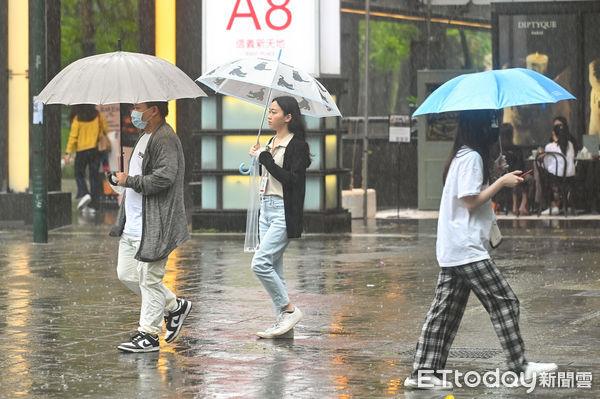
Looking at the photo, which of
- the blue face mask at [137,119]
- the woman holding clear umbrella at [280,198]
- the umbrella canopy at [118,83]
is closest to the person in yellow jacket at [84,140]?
the umbrella canopy at [118,83]

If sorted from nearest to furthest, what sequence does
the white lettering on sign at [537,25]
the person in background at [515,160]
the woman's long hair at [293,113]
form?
1. the woman's long hair at [293,113]
2. the person in background at [515,160]
3. the white lettering on sign at [537,25]

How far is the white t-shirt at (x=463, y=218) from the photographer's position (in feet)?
23.4

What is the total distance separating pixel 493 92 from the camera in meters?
7.25

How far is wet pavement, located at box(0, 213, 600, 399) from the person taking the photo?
7.36m

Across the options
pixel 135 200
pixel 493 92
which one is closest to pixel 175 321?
pixel 135 200

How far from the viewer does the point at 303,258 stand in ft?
49.3

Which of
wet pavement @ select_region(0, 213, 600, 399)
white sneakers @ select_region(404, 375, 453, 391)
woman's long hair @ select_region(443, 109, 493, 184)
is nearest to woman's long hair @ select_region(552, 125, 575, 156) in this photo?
wet pavement @ select_region(0, 213, 600, 399)

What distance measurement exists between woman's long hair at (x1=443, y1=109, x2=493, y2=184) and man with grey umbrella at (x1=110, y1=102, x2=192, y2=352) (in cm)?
226

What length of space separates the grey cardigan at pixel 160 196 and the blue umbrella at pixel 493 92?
2.05m

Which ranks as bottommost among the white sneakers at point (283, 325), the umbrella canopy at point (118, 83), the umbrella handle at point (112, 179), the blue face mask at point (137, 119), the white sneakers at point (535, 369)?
the white sneakers at point (535, 369)

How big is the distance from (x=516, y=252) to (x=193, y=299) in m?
5.67

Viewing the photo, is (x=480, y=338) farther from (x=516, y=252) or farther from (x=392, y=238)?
(x=392, y=238)

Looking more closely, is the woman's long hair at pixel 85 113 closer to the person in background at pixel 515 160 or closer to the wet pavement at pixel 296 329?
the wet pavement at pixel 296 329

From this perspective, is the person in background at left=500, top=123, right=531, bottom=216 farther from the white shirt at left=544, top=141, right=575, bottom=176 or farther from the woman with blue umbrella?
the woman with blue umbrella
